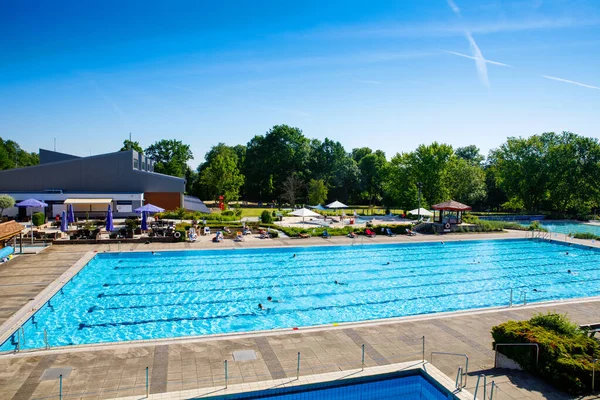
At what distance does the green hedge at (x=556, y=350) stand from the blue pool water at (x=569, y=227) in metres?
33.1

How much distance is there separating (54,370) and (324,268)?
14.1m

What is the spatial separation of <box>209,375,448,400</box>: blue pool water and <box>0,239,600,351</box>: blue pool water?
203 inches

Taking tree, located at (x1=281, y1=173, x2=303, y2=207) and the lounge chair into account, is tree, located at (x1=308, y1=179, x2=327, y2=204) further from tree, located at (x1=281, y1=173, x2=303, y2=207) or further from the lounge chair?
the lounge chair

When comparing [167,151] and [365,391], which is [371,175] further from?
[365,391]

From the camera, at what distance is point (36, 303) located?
42.5 feet

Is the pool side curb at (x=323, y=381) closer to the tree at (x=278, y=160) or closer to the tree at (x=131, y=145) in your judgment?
the tree at (x=278, y=160)

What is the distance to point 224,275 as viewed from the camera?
63.0 ft

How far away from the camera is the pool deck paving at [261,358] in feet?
25.6

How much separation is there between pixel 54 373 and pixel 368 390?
653 cm

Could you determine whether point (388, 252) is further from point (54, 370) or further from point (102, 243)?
point (54, 370)

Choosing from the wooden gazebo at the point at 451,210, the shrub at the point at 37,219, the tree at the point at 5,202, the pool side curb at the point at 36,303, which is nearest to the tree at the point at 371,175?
the wooden gazebo at the point at 451,210

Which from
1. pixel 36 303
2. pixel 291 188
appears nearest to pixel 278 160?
pixel 291 188

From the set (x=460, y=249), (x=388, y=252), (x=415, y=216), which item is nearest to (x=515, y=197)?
(x=415, y=216)

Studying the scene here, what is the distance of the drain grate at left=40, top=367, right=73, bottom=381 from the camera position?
319 inches
